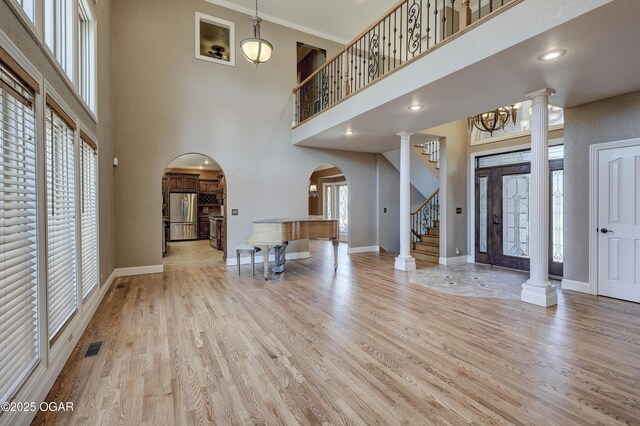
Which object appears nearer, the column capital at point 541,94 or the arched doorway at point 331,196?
the column capital at point 541,94

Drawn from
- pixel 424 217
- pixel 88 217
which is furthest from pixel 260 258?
pixel 424 217

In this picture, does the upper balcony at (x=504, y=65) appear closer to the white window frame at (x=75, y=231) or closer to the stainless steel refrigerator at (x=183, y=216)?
the white window frame at (x=75, y=231)

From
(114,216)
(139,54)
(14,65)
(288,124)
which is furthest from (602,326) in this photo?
(139,54)

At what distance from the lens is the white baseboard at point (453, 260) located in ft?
21.3

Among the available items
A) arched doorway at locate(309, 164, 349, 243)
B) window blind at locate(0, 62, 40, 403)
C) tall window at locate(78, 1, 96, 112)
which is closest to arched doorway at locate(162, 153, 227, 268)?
arched doorway at locate(309, 164, 349, 243)

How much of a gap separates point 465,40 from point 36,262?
4151 mm

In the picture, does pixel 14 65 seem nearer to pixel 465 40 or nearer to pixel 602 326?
pixel 465 40

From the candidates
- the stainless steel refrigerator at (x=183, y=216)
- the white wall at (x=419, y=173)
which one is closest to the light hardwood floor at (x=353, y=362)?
the white wall at (x=419, y=173)

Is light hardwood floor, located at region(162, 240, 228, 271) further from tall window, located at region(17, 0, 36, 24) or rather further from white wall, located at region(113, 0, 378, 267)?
tall window, located at region(17, 0, 36, 24)

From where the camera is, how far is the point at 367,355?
8.33 feet

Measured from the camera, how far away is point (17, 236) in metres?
1.72

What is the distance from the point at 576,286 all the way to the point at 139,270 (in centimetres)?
727

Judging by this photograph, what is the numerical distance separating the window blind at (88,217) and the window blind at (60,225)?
47 cm

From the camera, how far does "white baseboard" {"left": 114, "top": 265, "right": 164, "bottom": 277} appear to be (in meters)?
5.44
